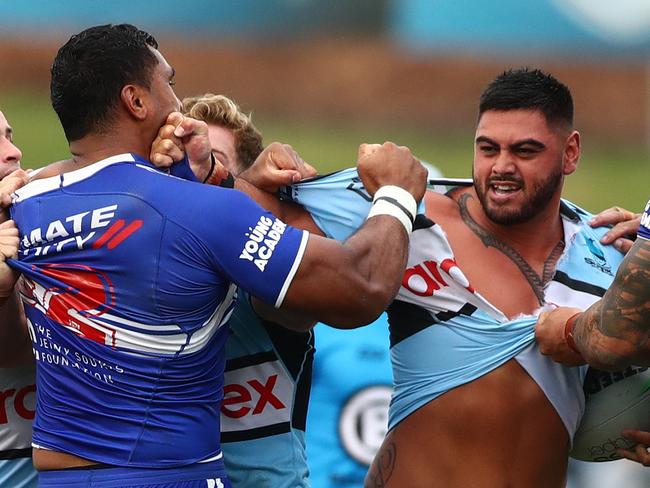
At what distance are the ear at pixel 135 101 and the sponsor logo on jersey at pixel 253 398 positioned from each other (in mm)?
1193

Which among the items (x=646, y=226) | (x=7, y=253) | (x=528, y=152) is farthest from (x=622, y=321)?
(x=7, y=253)

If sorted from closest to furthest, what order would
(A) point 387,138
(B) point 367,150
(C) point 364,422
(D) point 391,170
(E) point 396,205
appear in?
(E) point 396,205 < (D) point 391,170 < (B) point 367,150 < (C) point 364,422 < (A) point 387,138

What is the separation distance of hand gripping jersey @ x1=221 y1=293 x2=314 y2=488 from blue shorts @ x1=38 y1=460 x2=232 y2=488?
2.55ft

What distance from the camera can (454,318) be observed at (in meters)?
4.92

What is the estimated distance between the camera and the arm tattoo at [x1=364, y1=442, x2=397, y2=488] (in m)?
4.95

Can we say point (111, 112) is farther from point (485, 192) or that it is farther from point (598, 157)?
point (598, 157)

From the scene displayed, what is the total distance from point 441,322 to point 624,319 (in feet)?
3.11

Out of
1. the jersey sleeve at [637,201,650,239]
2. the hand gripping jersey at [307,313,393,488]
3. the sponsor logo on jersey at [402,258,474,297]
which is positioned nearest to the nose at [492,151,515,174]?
the sponsor logo on jersey at [402,258,474,297]

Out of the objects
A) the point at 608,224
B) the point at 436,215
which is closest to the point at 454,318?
the point at 436,215

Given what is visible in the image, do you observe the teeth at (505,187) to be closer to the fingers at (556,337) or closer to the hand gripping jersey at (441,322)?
the hand gripping jersey at (441,322)

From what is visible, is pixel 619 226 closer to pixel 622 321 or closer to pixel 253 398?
pixel 622 321

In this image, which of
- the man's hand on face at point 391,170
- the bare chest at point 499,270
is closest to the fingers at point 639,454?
the bare chest at point 499,270

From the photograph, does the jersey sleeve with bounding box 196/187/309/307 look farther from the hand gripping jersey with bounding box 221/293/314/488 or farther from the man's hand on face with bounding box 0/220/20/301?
the hand gripping jersey with bounding box 221/293/314/488

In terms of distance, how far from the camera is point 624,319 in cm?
414
